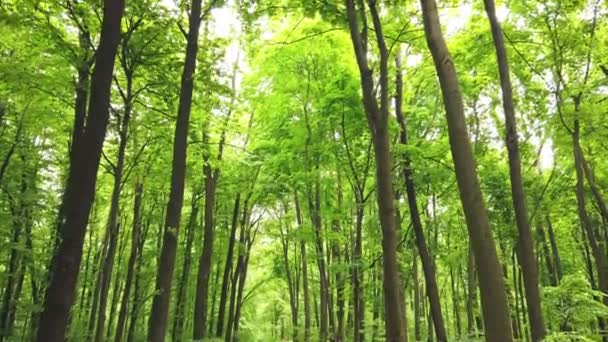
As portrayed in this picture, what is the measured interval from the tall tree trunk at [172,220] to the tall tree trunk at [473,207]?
490cm

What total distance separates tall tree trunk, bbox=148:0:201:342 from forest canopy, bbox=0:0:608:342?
0.03m

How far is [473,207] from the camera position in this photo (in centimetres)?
466

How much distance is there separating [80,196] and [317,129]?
11.2 meters

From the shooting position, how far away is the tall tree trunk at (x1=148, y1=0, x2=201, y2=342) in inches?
309

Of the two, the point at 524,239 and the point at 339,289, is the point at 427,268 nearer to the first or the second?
the point at 524,239

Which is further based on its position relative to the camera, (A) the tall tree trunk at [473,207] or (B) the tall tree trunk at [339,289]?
(B) the tall tree trunk at [339,289]

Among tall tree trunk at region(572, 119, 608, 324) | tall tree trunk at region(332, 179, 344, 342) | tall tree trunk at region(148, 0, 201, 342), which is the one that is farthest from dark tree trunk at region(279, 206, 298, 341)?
tall tree trunk at region(148, 0, 201, 342)

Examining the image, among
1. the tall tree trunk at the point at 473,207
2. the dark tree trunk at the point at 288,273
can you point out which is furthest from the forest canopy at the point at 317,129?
the dark tree trunk at the point at 288,273

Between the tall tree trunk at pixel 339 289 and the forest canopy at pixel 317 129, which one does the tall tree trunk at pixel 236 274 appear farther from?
the tall tree trunk at pixel 339 289

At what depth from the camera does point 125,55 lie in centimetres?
989

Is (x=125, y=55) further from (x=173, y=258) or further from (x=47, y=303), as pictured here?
(x=47, y=303)

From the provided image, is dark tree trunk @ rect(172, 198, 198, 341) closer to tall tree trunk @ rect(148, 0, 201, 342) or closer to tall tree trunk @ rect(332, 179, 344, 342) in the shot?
tall tree trunk @ rect(332, 179, 344, 342)

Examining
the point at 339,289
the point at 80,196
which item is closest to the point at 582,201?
the point at 339,289

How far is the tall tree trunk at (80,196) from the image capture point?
15.2 feet
